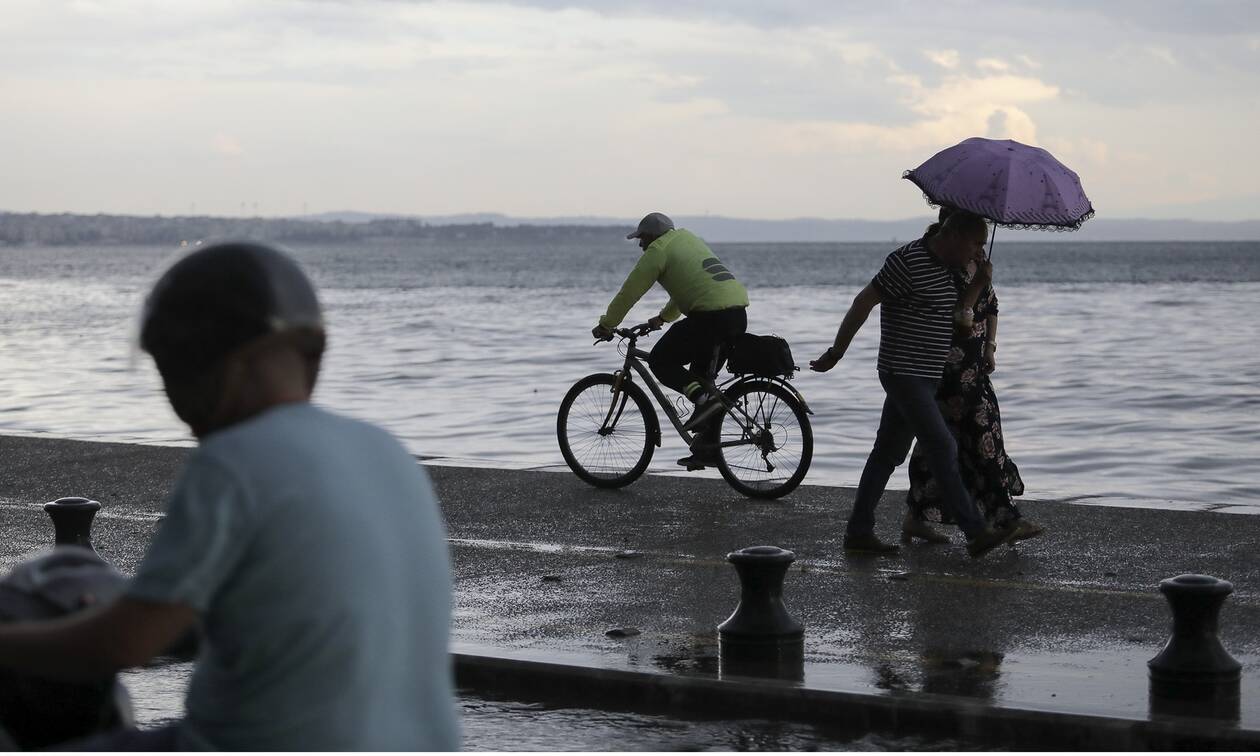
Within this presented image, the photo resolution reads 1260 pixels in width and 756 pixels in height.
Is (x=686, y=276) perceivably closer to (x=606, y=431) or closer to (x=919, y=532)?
(x=606, y=431)

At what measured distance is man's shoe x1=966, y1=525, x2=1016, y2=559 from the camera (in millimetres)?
8016

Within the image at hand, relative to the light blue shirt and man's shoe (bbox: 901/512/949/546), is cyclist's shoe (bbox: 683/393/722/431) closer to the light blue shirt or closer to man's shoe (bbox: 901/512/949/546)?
man's shoe (bbox: 901/512/949/546)

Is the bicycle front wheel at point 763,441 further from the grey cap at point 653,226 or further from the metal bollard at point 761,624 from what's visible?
the metal bollard at point 761,624

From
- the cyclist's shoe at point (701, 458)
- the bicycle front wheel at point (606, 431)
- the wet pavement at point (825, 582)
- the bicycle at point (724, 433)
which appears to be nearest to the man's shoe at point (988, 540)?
the wet pavement at point (825, 582)

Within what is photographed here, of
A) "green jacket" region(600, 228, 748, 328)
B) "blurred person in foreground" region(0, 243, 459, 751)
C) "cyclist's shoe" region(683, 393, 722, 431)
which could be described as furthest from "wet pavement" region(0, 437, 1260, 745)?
"blurred person in foreground" region(0, 243, 459, 751)

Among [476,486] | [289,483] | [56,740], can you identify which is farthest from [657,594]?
[289,483]

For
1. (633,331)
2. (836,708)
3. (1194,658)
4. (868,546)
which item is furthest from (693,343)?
(1194,658)

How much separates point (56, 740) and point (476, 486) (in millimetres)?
7905

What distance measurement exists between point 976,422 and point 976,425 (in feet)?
0.05

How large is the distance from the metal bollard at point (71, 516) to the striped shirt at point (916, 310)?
3.69 m

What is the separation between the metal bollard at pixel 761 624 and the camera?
6043 millimetres

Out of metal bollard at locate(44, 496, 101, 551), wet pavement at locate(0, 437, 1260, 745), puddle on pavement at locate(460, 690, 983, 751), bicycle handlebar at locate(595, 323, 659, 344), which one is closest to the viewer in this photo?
puddle on pavement at locate(460, 690, 983, 751)

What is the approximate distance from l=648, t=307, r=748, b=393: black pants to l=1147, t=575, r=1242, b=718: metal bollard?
499 centimetres

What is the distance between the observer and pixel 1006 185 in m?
7.92
